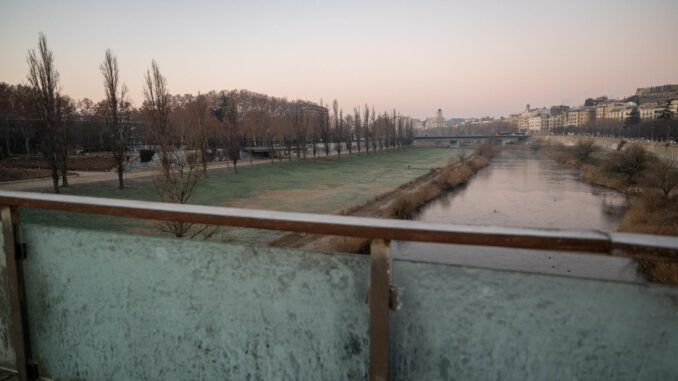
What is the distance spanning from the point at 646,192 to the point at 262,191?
22721 mm

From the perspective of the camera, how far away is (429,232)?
3.61ft

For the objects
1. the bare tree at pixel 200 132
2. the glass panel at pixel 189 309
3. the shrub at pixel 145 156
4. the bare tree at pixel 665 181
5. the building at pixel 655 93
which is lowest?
the bare tree at pixel 665 181

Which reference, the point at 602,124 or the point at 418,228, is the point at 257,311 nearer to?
the point at 418,228

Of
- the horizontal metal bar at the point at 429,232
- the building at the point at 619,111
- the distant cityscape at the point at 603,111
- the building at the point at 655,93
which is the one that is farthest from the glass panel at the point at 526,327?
the building at the point at 655,93

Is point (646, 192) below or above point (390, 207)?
above

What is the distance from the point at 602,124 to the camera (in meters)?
112

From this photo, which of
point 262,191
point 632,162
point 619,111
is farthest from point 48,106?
point 619,111

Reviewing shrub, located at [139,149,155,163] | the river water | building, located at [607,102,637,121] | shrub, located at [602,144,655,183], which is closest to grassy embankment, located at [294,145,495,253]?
the river water

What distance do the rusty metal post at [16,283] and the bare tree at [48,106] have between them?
Result: 76.2 ft

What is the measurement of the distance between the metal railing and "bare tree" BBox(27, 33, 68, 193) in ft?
76.4

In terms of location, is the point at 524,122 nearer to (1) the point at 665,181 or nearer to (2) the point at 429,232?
(1) the point at 665,181

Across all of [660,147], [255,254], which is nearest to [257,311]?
[255,254]

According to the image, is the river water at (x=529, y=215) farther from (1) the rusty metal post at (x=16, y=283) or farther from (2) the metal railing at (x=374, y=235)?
(1) the rusty metal post at (x=16, y=283)

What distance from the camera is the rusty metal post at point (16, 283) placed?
1.69m
